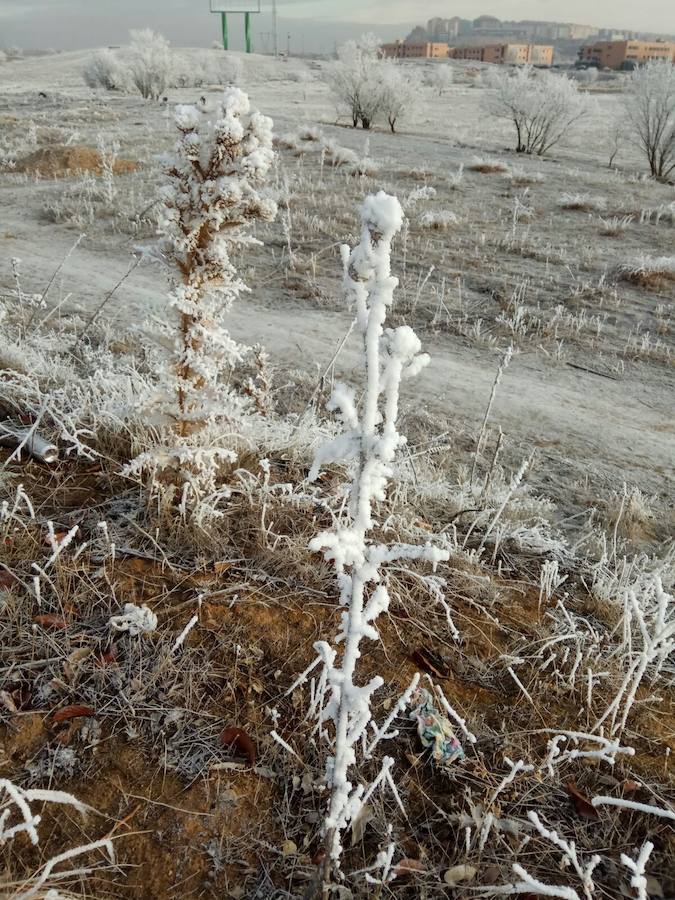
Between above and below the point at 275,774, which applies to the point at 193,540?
above

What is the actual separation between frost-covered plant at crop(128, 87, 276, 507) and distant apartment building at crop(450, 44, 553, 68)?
110122 millimetres

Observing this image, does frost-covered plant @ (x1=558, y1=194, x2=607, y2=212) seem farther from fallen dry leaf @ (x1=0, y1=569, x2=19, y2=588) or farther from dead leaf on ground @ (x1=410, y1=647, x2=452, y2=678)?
fallen dry leaf @ (x1=0, y1=569, x2=19, y2=588)

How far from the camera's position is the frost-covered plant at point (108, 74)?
122 ft

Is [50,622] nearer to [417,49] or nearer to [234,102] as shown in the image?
[234,102]

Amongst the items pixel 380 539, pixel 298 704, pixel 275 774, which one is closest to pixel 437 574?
pixel 380 539

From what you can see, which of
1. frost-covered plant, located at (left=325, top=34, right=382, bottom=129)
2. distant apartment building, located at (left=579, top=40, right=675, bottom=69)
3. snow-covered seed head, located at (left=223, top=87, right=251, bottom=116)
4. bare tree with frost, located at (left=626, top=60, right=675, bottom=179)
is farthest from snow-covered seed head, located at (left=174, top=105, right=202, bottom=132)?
distant apartment building, located at (left=579, top=40, right=675, bottom=69)

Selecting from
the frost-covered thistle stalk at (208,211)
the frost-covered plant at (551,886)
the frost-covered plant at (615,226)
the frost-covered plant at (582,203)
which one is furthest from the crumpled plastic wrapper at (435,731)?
the frost-covered plant at (582,203)

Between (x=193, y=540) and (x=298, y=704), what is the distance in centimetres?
87

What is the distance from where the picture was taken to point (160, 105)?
1064 inches

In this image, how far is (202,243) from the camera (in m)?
2.34

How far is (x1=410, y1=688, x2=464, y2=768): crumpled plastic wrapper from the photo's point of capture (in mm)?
1942

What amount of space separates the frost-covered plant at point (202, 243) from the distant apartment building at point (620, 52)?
104m

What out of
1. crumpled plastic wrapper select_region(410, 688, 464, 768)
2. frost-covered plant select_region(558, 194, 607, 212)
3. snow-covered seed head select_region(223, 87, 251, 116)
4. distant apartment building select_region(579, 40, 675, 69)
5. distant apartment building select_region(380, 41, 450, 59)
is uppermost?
distant apartment building select_region(380, 41, 450, 59)

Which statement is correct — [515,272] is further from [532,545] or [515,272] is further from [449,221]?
[532,545]
